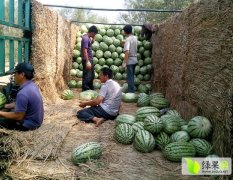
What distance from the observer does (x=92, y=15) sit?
1825 inches

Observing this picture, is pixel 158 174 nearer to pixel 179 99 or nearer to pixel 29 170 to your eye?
pixel 29 170

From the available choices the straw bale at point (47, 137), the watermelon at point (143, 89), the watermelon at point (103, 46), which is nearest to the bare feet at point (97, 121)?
the straw bale at point (47, 137)

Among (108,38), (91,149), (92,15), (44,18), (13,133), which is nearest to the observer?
(91,149)

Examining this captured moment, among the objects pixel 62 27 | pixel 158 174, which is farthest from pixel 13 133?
pixel 62 27

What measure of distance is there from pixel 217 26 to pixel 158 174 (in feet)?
8.34

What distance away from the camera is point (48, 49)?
8531 millimetres

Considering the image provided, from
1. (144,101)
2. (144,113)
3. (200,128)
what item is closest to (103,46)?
(144,101)

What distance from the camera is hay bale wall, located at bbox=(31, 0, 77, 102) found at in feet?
26.4

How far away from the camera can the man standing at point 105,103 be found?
23.2ft

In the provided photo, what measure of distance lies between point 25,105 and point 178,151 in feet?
8.85

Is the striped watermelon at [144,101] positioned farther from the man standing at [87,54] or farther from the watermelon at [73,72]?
the watermelon at [73,72]

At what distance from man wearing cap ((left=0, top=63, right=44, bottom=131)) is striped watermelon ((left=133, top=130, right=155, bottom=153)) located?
1.87 metres

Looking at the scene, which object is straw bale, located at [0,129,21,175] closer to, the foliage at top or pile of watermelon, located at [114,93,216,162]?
pile of watermelon, located at [114,93,216,162]

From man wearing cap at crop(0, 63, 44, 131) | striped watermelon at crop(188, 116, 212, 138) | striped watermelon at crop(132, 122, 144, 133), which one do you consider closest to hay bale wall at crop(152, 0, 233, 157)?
striped watermelon at crop(188, 116, 212, 138)
